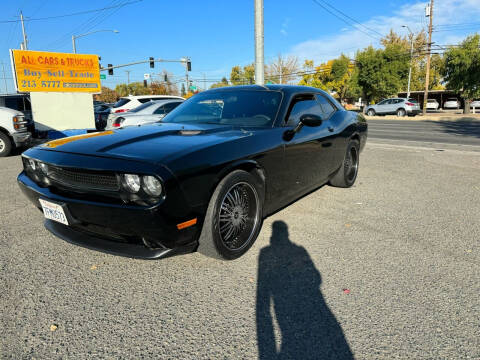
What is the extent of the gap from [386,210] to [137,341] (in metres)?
3.25

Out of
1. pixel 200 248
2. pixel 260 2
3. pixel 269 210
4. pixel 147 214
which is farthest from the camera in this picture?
pixel 260 2

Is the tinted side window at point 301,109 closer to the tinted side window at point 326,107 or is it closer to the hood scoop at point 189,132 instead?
the tinted side window at point 326,107

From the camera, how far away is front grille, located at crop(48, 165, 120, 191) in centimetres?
225

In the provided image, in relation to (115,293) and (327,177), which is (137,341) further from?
(327,177)

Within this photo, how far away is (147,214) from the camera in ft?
6.88

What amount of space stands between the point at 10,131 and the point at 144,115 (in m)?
3.54

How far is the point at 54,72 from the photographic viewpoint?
35.6 ft

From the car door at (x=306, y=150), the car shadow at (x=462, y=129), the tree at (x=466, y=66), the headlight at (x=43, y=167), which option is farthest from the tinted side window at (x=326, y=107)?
the tree at (x=466, y=66)

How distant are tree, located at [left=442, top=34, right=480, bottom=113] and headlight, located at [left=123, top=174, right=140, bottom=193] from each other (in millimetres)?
33523

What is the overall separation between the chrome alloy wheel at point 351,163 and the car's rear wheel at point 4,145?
26.9ft

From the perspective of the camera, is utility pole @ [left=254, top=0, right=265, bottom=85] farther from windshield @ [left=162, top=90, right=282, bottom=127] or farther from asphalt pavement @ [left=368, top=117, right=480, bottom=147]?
windshield @ [left=162, top=90, right=282, bottom=127]

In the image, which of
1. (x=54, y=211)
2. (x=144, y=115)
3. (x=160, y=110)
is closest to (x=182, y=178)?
(x=54, y=211)

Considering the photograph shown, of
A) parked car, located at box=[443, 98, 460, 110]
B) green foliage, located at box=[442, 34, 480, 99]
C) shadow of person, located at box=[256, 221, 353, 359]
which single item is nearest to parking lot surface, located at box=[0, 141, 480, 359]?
shadow of person, located at box=[256, 221, 353, 359]

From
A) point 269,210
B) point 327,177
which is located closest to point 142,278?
point 269,210
